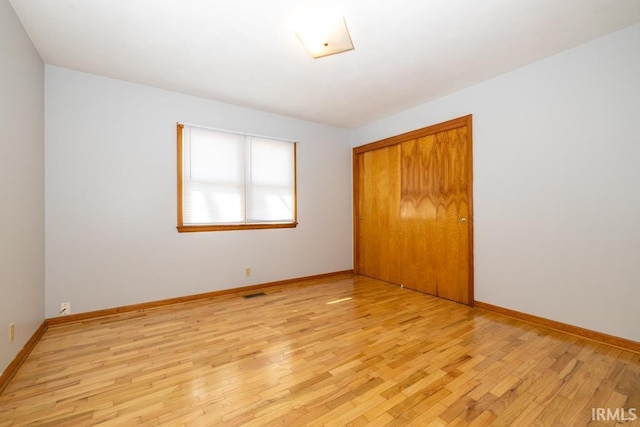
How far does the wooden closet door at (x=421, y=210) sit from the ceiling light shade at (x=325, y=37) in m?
1.81

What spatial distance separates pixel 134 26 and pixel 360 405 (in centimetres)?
317

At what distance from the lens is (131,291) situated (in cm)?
304

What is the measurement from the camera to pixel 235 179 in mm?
3734

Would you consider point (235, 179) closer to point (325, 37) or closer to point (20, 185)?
point (20, 185)

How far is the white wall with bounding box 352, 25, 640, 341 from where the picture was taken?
7.21ft

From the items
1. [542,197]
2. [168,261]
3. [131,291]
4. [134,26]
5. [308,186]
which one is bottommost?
[131,291]

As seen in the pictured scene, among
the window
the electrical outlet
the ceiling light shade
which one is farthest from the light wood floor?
the ceiling light shade

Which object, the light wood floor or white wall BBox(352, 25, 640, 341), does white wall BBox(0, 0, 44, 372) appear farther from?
white wall BBox(352, 25, 640, 341)

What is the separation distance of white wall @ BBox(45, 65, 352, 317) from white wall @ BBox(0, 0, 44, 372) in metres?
0.16

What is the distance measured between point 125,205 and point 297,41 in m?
2.53

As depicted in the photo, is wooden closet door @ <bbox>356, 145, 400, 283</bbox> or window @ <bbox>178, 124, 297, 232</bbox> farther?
wooden closet door @ <bbox>356, 145, 400, 283</bbox>

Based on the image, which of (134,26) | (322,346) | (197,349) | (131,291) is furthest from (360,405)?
(134,26)

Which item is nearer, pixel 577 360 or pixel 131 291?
pixel 577 360

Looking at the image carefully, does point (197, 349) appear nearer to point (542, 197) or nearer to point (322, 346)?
point (322, 346)
